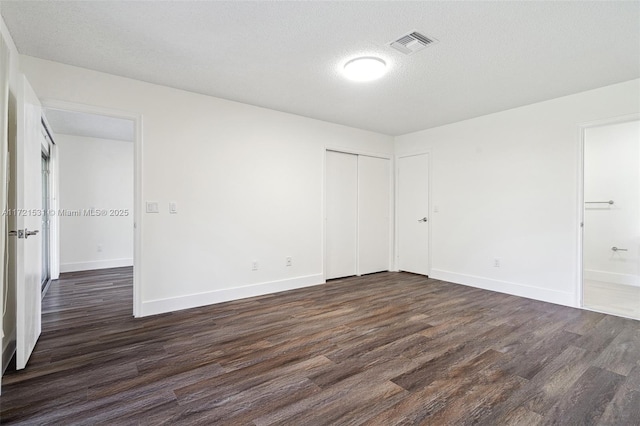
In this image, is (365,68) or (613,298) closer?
(365,68)

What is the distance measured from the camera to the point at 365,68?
283 cm

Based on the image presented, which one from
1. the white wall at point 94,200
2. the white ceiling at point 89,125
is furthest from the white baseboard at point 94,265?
the white ceiling at point 89,125

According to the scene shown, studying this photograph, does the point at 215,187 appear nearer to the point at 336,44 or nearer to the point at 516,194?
the point at 336,44

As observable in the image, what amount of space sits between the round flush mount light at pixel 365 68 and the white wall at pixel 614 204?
3628 mm

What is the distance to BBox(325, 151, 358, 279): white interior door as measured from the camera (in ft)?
16.3

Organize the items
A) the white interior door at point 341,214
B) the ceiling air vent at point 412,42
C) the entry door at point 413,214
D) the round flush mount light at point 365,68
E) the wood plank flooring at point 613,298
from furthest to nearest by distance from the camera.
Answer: the entry door at point 413,214 → the white interior door at point 341,214 → the wood plank flooring at point 613,298 → the round flush mount light at point 365,68 → the ceiling air vent at point 412,42

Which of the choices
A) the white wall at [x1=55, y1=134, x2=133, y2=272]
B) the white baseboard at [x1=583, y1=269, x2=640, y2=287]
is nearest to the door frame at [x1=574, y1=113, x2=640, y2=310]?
the white baseboard at [x1=583, y1=269, x2=640, y2=287]

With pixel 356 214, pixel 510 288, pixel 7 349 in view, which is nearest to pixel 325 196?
pixel 356 214

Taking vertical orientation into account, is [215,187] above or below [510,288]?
above

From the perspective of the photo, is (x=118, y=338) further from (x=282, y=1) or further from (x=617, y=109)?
(x=617, y=109)

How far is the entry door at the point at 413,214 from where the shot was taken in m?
5.29

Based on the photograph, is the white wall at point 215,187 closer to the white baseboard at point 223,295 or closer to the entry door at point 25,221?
the white baseboard at point 223,295

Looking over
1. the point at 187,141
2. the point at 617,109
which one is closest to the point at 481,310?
the point at 617,109

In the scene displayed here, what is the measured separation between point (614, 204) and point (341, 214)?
429 cm
